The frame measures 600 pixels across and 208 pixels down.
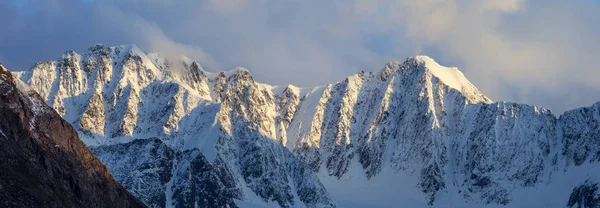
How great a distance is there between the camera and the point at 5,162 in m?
198

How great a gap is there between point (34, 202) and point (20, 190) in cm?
297

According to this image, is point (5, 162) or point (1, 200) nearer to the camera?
point (1, 200)

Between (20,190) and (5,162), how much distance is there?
6871mm

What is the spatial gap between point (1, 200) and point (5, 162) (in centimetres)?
1524

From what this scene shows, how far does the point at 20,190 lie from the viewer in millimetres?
193625

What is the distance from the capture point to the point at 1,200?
7234 inches

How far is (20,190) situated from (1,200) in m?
9.93

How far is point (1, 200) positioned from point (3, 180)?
7817 mm

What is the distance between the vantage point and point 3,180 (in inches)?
7520

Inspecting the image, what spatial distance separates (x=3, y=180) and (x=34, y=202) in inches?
259
